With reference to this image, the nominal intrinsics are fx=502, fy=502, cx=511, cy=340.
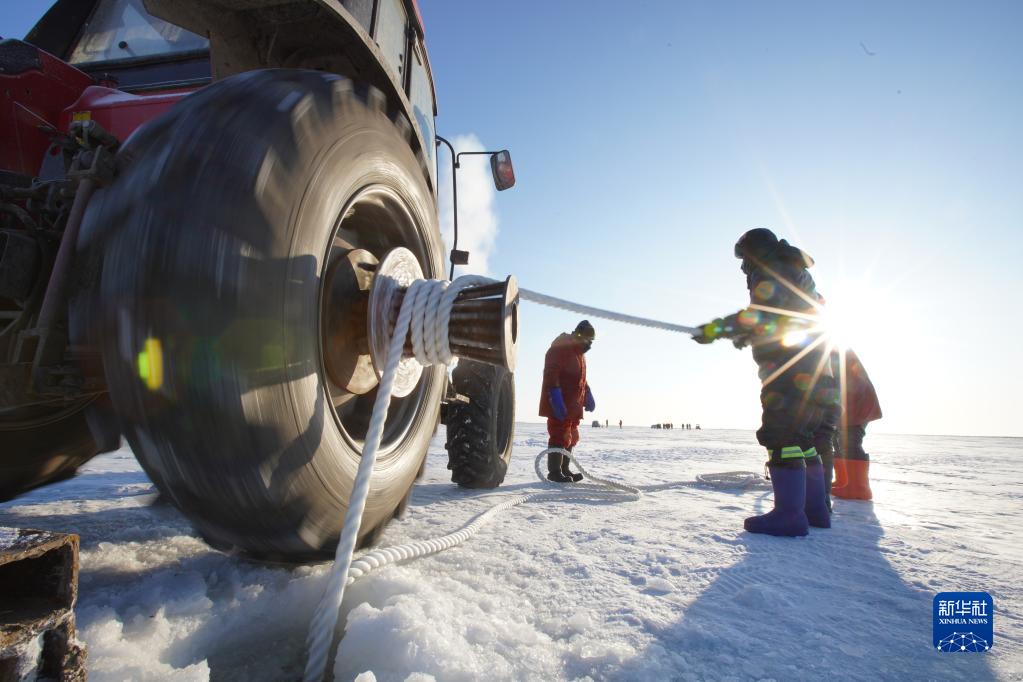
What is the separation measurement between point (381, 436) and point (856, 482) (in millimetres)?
3892

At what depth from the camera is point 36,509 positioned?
2.36m

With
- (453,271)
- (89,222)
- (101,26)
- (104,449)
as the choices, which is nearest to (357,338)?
(89,222)

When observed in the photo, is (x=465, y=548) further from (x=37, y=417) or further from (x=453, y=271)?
(x=453, y=271)

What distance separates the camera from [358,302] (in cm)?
140


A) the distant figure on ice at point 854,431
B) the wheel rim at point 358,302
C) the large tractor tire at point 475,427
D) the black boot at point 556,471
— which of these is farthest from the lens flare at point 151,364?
the distant figure on ice at point 854,431

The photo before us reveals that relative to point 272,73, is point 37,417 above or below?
below

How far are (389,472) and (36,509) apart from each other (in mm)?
2089

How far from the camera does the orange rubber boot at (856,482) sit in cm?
379

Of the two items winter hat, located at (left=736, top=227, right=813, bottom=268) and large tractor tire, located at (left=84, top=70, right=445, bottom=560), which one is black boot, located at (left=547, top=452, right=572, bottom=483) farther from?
large tractor tire, located at (left=84, top=70, right=445, bottom=560)

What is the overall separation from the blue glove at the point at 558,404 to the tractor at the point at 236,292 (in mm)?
3171

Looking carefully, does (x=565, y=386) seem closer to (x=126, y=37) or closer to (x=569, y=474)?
(x=569, y=474)

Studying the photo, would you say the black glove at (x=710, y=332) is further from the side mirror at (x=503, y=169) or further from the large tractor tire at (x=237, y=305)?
the large tractor tire at (x=237, y=305)

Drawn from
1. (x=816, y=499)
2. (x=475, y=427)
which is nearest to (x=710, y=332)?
(x=816, y=499)

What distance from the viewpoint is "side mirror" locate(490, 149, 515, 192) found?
3004 mm
